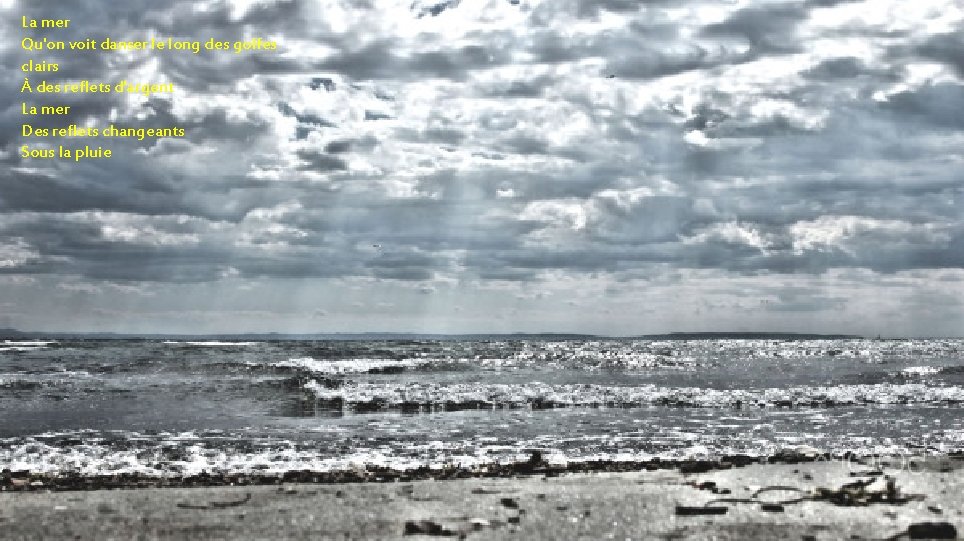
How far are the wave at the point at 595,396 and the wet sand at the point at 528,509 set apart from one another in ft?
54.3

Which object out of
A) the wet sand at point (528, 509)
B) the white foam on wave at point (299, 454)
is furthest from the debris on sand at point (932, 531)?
the white foam on wave at point (299, 454)

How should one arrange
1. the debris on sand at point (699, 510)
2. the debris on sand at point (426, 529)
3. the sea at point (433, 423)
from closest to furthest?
the debris on sand at point (426, 529), the debris on sand at point (699, 510), the sea at point (433, 423)

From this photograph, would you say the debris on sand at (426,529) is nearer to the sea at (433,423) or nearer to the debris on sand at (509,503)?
the debris on sand at (509,503)

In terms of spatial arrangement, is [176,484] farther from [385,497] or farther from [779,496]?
[779,496]

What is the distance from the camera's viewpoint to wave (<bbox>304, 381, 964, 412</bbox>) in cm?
3028

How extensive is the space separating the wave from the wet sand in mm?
16548

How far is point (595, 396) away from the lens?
33.4 metres

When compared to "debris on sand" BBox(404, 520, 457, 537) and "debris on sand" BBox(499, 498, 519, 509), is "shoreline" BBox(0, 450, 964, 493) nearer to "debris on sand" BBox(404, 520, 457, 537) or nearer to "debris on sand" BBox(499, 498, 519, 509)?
"debris on sand" BBox(499, 498, 519, 509)

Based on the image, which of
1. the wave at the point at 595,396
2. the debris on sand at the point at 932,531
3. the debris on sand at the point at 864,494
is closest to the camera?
the debris on sand at the point at 932,531

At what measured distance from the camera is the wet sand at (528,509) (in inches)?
375

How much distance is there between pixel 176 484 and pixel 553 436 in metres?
10.5

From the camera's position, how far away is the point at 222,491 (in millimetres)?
12305

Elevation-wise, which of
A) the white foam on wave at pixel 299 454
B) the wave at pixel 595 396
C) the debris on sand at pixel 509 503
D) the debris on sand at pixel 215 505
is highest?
the debris on sand at pixel 509 503

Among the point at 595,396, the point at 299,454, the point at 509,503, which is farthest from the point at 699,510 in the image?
the point at 595,396
